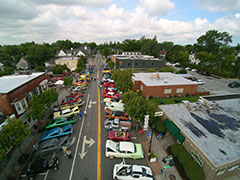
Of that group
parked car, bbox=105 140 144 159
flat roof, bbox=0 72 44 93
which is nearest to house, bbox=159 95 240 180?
parked car, bbox=105 140 144 159

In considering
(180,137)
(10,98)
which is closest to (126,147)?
(180,137)

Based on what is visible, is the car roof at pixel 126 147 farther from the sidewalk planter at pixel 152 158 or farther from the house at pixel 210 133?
the house at pixel 210 133

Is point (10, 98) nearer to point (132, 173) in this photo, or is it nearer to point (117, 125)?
point (117, 125)

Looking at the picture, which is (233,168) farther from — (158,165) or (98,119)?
(98,119)

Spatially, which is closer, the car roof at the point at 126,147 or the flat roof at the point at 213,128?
the flat roof at the point at 213,128

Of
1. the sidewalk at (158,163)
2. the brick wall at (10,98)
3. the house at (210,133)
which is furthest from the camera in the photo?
the brick wall at (10,98)

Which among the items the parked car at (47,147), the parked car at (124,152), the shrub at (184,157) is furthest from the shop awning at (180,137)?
the parked car at (47,147)

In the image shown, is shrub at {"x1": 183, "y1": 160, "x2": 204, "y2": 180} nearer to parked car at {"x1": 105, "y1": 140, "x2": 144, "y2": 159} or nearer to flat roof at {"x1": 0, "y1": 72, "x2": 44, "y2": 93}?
parked car at {"x1": 105, "y1": 140, "x2": 144, "y2": 159}
